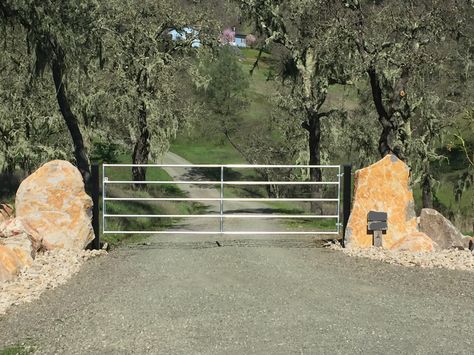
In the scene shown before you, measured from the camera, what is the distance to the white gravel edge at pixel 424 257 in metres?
9.47

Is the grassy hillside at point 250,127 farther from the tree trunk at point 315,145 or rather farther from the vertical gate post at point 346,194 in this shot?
the vertical gate post at point 346,194

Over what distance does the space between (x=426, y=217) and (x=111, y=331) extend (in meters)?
8.02

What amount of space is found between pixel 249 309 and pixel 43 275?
3564 millimetres

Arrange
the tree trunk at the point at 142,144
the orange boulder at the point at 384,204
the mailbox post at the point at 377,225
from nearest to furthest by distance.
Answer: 1. the mailbox post at the point at 377,225
2. the orange boulder at the point at 384,204
3. the tree trunk at the point at 142,144

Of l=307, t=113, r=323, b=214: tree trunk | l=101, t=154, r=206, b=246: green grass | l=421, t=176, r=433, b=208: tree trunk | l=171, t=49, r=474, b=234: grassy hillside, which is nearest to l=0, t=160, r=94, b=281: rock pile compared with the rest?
l=101, t=154, r=206, b=246: green grass

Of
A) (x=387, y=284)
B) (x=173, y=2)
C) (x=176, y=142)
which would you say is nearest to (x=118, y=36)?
(x=173, y=2)

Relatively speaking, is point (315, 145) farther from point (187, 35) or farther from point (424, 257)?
point (424, 257)

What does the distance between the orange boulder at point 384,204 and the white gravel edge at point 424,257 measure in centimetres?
35

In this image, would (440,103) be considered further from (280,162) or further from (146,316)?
(146,316)

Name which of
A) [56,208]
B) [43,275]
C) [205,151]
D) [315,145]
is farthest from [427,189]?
[205,151]

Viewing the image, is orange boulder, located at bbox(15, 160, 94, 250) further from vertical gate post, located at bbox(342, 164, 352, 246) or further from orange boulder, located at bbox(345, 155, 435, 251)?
orange boulder, located at bbox(345, 155, 435, 251)

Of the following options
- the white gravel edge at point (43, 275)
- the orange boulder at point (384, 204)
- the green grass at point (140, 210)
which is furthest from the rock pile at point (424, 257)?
the green grass at point (140, 210)

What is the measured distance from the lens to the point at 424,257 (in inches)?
388

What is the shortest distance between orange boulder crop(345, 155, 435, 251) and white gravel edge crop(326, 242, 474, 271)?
0.35 meters
